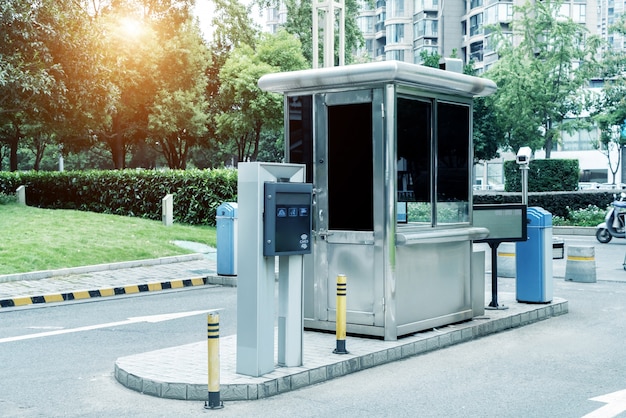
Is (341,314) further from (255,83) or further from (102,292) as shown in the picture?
(255,83)

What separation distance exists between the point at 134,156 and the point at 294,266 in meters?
61.2

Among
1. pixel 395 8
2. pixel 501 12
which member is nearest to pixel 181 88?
pixel 501 12

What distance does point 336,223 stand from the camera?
27.2 ft

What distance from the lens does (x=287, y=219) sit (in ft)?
21.2

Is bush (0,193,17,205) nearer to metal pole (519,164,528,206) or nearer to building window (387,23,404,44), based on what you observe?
metal pole (519,164,528,206)

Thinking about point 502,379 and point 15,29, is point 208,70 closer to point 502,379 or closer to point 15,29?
point 15,29

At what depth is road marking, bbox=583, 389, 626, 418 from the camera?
221 inches

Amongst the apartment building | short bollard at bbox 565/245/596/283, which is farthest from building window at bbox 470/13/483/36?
short bollard at bbox 565/245/596/283

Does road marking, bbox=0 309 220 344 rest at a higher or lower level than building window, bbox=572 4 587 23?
lower

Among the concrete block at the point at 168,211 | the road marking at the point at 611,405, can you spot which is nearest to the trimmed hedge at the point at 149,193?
the concrete block at the point at 168,211

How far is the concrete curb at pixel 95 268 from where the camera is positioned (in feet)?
44.7

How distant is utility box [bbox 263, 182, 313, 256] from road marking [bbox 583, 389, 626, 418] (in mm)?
2551

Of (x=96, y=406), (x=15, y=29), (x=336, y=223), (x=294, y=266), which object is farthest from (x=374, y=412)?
(x=15, y=29)

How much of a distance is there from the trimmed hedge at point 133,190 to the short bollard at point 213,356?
17.4 m
